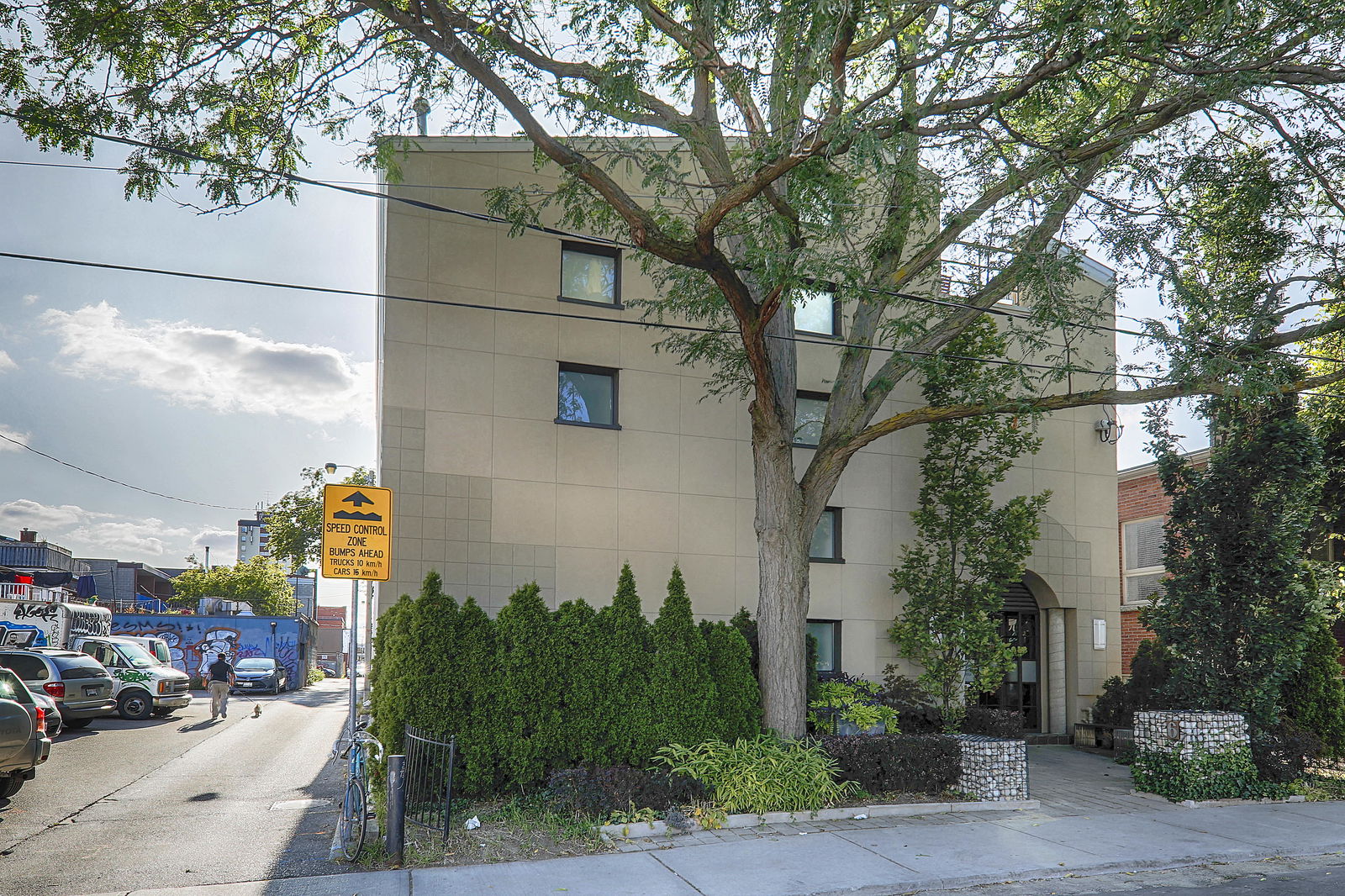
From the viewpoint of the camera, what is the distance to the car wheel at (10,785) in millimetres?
10805

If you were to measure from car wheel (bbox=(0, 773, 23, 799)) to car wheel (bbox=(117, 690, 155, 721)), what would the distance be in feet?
41.3

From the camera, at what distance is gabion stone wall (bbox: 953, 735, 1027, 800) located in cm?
1125

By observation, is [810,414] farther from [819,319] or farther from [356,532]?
[356,532]

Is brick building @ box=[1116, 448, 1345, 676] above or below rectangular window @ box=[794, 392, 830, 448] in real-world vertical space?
below

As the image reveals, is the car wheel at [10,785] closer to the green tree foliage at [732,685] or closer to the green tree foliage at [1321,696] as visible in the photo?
the green tree foliage at [732,685]

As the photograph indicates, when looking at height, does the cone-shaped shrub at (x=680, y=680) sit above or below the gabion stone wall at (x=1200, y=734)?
above

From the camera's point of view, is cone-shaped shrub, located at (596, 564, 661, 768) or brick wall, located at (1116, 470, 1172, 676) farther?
brick wall, located at (1116, 470, 1172, 676)

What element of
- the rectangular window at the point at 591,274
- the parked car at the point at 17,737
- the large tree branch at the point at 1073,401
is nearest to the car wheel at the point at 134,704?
the parked car at the point at 17,737

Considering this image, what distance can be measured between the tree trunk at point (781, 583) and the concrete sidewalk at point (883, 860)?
6.52ft

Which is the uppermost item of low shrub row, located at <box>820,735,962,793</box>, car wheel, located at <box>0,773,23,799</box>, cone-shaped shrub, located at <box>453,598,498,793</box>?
cone-shaped shrub, located at <box>453,598,498,793</box>

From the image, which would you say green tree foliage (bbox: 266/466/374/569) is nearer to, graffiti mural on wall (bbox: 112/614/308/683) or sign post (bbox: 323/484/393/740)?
graffiti mural on wall (bbox: 112/614/308/683)

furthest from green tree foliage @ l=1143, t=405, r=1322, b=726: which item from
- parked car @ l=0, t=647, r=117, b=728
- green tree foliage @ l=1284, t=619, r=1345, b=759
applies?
parked car @ l=0, t=647, r=117, b=728

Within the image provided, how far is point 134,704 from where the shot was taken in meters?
22.8

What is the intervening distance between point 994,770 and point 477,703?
6066mm
